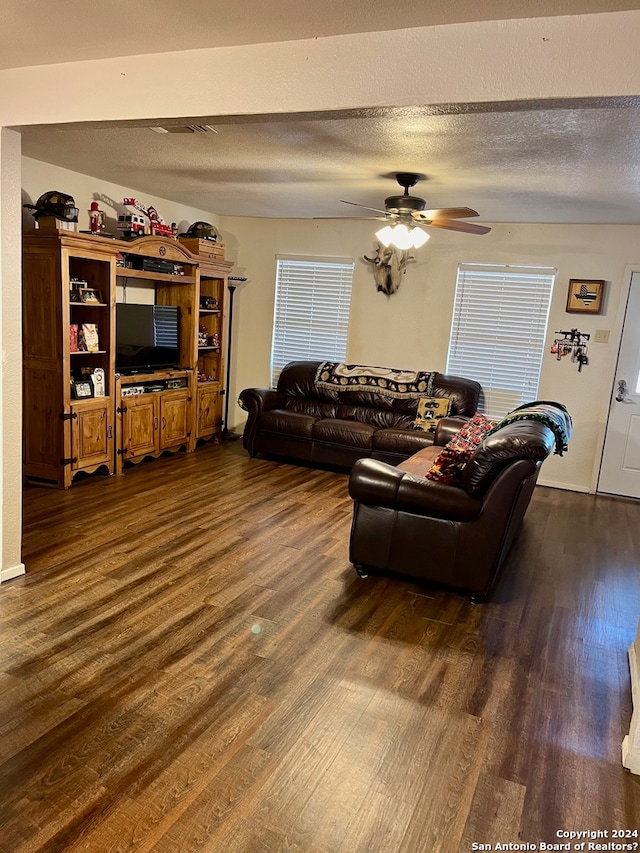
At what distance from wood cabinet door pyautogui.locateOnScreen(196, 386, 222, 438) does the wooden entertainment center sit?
0.15 ft

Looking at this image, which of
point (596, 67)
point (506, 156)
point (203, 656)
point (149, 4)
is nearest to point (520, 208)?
point (506, 156)

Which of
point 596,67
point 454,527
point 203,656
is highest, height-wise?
point 596,67

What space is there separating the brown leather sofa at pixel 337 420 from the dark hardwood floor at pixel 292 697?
1.72 m

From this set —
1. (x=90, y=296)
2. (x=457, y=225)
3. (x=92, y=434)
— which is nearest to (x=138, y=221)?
(x=90, y=296)

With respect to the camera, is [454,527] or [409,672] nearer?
[409,672]

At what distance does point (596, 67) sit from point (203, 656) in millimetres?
2624

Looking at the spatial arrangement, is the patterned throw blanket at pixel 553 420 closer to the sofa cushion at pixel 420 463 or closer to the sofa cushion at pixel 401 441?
the sofa cushion at pixel 420 463

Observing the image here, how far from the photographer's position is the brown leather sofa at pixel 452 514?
3.05 m

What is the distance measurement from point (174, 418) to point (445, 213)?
3252 mm

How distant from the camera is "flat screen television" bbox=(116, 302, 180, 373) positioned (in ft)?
Result: 17.2

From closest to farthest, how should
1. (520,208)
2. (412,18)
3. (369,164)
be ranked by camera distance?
(412,18) < (369,164) < (520,208)

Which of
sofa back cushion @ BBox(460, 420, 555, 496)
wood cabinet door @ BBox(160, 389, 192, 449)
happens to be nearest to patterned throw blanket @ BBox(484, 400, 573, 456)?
sofa back cushion @ BBox(460, 420, 555, 496)

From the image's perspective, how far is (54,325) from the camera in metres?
4.47

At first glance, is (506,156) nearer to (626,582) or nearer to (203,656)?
(626,582)
